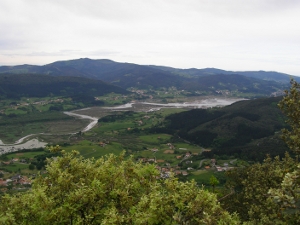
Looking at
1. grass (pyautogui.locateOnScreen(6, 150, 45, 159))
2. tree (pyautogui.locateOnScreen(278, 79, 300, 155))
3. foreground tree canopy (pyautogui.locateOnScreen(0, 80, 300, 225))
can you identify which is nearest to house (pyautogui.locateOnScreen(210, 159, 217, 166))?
grass (pyautogui.locateOnScreen(6, 150, 45, 159))

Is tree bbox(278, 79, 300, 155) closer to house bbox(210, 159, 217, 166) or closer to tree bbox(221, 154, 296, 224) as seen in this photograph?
tree bbox(221, 154, 296, 224)

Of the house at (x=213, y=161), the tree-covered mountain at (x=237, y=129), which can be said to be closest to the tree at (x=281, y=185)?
the house at (x=213, y=161)

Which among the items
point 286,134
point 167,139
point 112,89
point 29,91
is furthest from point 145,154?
point 112,89

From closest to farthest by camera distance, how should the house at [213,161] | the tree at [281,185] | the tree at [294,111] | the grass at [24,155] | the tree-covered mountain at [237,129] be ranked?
the tree at [281,185] < the tree at [294,111] < the house at [213,161] < the grass at [24,155] < the tree-covered mountain at [237,129]

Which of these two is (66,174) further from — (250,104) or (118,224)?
(250,104)

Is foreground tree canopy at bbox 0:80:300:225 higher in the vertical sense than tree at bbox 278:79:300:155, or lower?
lower

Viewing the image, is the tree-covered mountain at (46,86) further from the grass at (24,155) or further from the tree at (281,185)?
the tree at (281,185)
